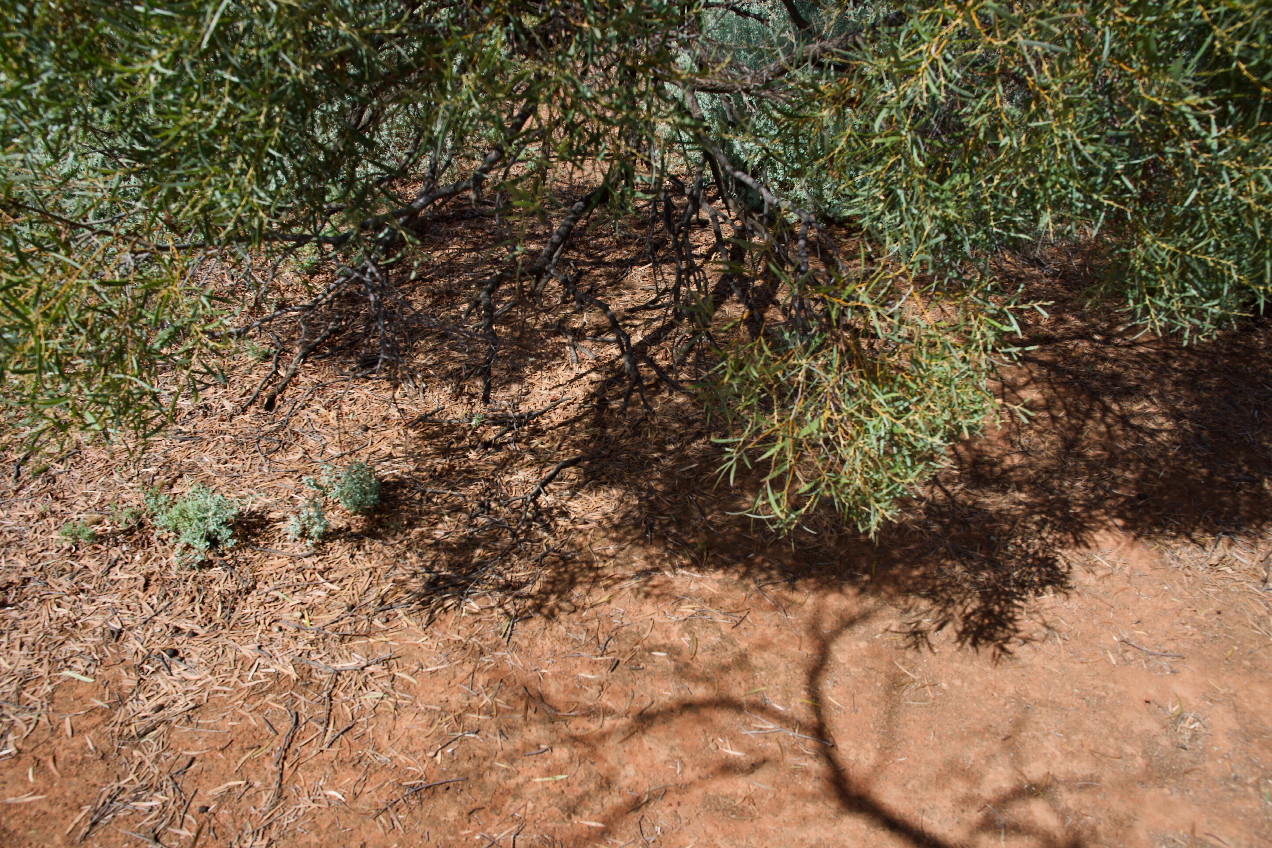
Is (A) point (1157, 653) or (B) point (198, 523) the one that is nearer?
(A) point (1157, 653)

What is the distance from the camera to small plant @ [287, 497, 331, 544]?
339 cm

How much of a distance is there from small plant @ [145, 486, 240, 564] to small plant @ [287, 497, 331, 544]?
261 mm

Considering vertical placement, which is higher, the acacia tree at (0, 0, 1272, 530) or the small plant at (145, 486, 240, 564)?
the acacia tree at (0, 0, 1272, 530)

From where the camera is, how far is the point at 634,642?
3.11 metres

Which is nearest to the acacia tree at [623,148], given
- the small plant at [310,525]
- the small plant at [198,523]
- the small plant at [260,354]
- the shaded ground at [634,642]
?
the shaded ground at [634,642]

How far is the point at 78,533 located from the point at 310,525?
3.42 feet

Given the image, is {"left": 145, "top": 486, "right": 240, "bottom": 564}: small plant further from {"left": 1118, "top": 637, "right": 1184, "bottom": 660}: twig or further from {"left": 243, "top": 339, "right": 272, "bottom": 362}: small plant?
{"left": 1118, "top": 637, "right": 1184, "bottom": 660}: twig

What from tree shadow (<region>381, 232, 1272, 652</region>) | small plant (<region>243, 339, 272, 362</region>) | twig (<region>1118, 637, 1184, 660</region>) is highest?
small plant (<region>243, 339, 272, 362</region>)

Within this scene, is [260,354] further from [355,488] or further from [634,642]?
[634,642]

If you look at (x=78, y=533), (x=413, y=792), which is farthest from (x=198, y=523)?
(x=413, y=792)

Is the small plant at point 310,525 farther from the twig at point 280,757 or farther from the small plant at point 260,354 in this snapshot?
the small plant at point 260,354

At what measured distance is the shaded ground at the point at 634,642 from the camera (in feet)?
8.35

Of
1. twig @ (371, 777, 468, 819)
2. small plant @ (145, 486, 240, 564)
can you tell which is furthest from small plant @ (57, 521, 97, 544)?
twig @ (371, 777, 468, 819)

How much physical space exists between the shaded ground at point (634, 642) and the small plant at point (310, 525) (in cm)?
10
